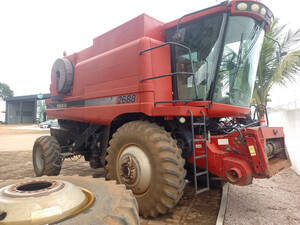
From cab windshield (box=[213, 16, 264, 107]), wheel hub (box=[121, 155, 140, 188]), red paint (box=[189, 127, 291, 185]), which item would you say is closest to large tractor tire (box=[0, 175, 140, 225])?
wheel hub (box=[121, 155, 140, 188])

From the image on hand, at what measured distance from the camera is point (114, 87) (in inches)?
176

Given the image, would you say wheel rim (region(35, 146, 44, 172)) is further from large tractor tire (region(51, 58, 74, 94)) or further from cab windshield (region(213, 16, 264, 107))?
cab windshield (region(213, 16, 264, 107))

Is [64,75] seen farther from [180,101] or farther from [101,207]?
[101,207]

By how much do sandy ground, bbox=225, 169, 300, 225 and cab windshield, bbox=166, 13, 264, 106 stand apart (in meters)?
1.77

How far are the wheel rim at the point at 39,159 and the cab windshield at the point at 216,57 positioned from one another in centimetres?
392

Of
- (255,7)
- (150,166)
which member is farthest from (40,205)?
(255,7)

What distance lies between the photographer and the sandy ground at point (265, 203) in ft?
10.3

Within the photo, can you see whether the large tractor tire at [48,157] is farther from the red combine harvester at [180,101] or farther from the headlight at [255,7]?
the headlight at [255,7]

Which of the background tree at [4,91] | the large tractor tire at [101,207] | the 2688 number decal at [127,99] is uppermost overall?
the background tree at [4,91]

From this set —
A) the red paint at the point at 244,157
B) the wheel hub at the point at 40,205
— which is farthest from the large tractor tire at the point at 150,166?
the wheel hub at the point at 40,205

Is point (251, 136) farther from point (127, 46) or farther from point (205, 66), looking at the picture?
point (127, 46)

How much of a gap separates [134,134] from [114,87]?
132 centimetres

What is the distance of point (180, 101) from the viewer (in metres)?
3.51

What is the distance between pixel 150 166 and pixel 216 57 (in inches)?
81.7
